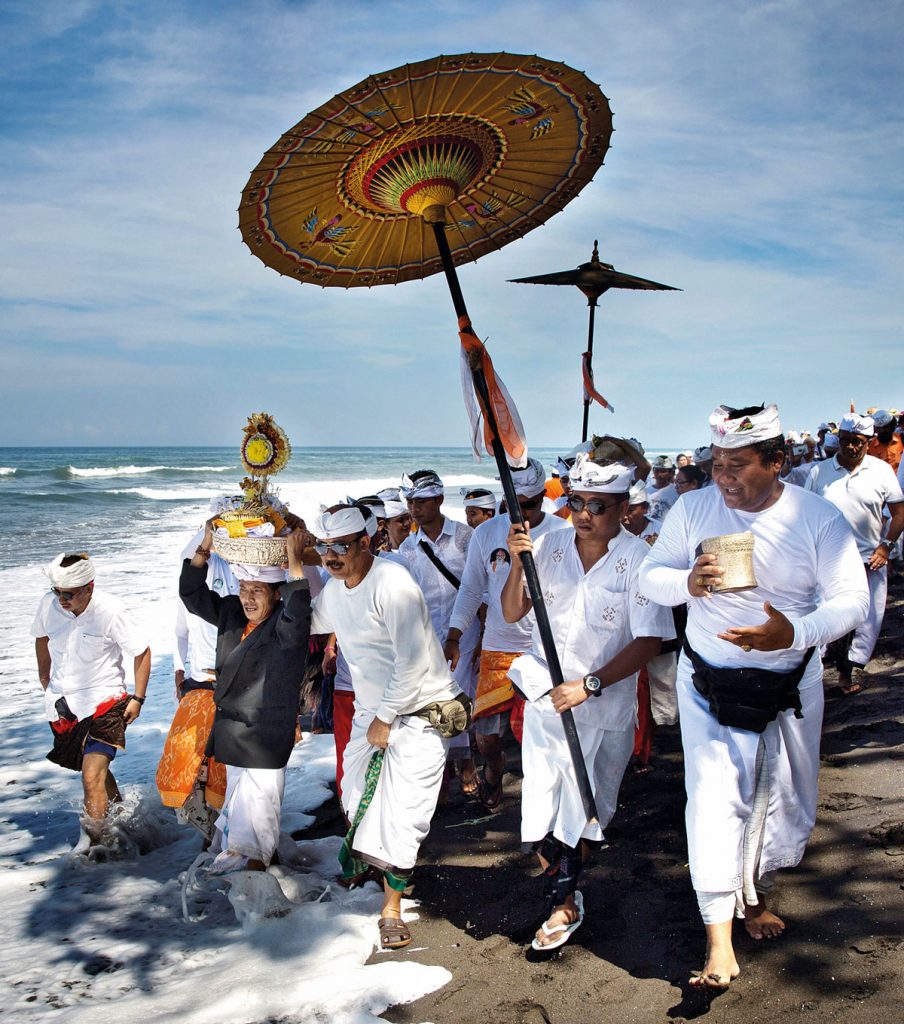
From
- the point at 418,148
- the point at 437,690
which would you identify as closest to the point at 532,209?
the point at 418,148

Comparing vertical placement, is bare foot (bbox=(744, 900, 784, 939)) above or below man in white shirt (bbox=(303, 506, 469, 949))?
below

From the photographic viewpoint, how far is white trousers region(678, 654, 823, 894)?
10.5ft

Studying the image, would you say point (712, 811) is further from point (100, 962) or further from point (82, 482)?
point (82, 482)

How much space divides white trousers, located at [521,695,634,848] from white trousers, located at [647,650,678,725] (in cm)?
120

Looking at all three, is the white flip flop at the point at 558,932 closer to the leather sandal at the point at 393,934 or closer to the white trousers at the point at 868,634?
the leather sandal at the point at 393,934

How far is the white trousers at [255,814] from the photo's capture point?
459 centimetres

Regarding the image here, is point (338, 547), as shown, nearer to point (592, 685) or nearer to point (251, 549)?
point (251, 549)

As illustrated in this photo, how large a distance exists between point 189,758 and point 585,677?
237 centimetres

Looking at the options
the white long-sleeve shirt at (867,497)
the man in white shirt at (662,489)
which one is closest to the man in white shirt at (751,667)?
the white long-sleeve shirt at (867,497)

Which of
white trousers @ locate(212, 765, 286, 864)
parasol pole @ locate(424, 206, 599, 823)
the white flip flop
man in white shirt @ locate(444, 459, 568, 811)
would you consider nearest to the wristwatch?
parasol pole @ locate(424, 206, 599, 823)

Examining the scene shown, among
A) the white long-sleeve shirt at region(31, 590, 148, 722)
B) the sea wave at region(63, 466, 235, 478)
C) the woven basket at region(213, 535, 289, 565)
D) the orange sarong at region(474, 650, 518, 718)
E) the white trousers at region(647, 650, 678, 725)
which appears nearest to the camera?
the woven basket at region(213, 535, 289, 565)

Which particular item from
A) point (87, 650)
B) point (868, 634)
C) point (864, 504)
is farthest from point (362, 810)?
point (864, 504)

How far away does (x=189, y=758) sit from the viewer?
481 centimetres

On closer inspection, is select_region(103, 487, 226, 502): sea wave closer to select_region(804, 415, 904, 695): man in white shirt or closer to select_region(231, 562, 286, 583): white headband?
select_region(804, 415, 904, 695): man in white shirt
